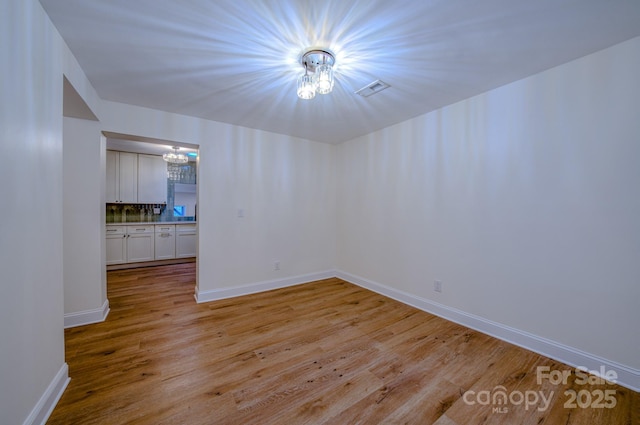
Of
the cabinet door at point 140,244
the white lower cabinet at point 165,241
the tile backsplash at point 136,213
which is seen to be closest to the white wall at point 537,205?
the white lower cabinet at point 165,241

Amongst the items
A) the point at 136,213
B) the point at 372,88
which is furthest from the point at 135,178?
the point at 372,88

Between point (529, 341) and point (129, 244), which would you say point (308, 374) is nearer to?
point (529, 341)

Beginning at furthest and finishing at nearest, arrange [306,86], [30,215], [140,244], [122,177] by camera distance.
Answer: [122,177] → [140,244] → [306,86] → [30,215]

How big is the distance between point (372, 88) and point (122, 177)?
17.5 feet

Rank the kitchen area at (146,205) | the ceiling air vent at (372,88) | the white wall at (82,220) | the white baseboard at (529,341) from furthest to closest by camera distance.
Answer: the kitchen area at (146,205) < the white wall at (82,220) < the ceiling air vent at (372,88) < the white baseboard at (529,341)

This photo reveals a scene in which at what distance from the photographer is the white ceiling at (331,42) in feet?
4.45

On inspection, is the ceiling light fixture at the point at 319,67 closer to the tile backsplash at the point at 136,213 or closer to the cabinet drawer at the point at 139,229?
the cabinet drawer at the point at 139,229

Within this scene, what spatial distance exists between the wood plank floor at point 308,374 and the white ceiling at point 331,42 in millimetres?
2362

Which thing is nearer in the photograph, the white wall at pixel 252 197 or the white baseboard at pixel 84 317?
the white baseboard at pixel 84 317

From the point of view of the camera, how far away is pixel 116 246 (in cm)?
449

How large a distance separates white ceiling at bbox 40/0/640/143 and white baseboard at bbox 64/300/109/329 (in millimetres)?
2225

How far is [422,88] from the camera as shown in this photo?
2223 mm

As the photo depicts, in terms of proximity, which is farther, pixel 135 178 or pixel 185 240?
pixel 185 240

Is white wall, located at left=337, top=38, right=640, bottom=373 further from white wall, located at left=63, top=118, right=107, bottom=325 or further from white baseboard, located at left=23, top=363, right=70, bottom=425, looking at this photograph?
white wall, located at left=63, top=118, right=107, bottom=325
